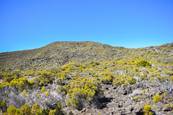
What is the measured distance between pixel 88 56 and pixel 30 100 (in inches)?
1144

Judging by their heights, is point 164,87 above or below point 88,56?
below

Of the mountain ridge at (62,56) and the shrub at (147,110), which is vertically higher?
the mountain ridge at (62,56)

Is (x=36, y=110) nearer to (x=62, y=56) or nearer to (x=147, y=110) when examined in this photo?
(x=147, y=110)

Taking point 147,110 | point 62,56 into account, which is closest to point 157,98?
point 147,110

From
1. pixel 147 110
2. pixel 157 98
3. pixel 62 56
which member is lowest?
pixel 147 110

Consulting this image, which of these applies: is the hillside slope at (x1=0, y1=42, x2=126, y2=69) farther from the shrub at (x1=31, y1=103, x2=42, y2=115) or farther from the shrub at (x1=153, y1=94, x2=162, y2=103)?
the shrub at (x1=153, y1=94, x2=162, y2=103)

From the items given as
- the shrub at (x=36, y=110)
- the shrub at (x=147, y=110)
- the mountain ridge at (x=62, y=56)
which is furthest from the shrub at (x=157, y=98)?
the mountain ridge at (x=62, y=56)

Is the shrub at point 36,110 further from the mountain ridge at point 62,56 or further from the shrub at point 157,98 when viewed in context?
the mountain ridge at point 62,56

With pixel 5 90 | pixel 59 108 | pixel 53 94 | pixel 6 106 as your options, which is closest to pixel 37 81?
pixel 5 90

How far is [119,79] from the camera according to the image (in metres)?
18.2

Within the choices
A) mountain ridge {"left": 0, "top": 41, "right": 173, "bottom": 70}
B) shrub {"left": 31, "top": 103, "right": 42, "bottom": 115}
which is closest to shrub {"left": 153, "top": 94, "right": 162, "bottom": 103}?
shrub {"left": 31, "top": 103, "right": 42, "bottom": 115}

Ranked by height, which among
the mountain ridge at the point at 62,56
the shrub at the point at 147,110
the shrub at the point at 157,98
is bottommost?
the shrub at the point at 147,110

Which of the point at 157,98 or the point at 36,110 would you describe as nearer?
the point at 36,110

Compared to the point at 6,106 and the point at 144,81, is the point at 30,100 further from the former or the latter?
the point at 144,81
